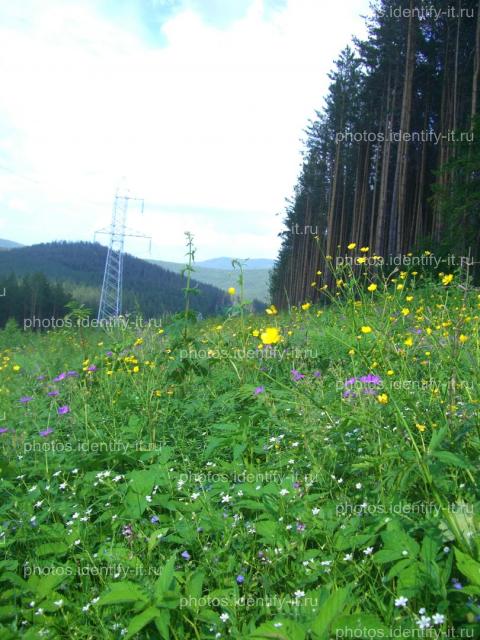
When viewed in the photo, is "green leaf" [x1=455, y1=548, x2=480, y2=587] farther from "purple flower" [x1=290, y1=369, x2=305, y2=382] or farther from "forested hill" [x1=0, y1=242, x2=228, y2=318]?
"forested hill" [x1=0, y1=242, x2=228, y2=318]

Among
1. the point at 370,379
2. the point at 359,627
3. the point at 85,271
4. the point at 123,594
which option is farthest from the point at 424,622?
the point at 85,271

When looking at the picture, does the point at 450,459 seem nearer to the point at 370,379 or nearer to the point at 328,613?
the point at 328,613

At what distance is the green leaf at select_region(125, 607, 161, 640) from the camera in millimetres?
1725

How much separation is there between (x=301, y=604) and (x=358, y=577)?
0.25 meters

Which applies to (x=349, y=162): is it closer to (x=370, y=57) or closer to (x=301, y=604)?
(x=370, y=57)

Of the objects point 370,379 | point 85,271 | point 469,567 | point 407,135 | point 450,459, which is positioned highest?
point 85,271

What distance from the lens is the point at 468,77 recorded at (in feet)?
67.2

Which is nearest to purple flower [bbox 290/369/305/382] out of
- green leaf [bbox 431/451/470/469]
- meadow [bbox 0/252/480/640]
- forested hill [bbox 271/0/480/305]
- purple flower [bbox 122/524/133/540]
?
meadow [bbox 0/252/480/640]

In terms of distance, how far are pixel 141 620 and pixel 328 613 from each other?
0.67 m

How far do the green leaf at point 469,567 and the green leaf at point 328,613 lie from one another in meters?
0.41

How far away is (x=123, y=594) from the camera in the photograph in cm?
187

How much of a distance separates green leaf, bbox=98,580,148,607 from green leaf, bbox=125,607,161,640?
62 mm

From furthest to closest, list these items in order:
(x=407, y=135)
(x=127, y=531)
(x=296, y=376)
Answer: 1. (x=407, y=135)
2. (x=296, y=376)
3. (x=127, y=531)

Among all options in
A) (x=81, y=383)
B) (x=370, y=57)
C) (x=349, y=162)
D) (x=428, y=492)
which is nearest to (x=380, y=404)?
(x=428, y=492)
